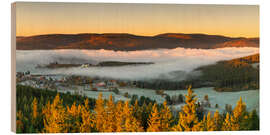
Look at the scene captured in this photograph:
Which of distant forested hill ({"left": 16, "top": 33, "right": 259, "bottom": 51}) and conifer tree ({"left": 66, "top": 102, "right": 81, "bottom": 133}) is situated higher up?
distant forested hill ({"left": 16, "top": 33, "right": 259, "bottom": 51})

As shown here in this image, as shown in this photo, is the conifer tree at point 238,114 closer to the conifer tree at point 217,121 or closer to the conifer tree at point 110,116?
the conifer tree at point 217,121

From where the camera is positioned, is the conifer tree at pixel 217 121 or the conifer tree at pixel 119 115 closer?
the conifer tree at pixel 119 115

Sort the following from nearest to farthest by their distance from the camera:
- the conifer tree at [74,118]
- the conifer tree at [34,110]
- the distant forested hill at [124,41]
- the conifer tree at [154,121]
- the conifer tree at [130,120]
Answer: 1. the conifer tree at [34,110]
2. the distant forested hill at [124,41]
3. the conifer tree at [74,118]
4. the conifer tree at [130,120]
5. the conifer tree at [154,121]

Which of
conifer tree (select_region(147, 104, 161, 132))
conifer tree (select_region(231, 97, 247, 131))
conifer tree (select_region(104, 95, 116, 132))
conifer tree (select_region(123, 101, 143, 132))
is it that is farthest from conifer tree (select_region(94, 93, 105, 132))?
conifer tree (select_region(231, 97, 247, 131))

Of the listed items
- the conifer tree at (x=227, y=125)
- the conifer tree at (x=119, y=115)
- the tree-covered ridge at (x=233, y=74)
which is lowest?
the conifer tree at (x=227, y=125)

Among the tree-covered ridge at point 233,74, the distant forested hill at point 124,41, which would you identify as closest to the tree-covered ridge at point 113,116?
the tree-covered ridge at point 233,74

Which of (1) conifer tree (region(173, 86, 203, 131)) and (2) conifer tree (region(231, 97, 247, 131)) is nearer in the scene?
(1) conifer tree (region(173, 86, 203, 131))

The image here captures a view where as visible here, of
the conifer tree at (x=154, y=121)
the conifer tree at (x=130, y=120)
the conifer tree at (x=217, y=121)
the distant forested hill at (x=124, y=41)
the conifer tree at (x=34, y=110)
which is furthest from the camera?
the conifer tree at (x=217, y=121)

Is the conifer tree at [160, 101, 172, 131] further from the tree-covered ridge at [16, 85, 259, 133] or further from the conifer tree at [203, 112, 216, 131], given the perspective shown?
the conifer tree at [203, 112, 216, 131]
